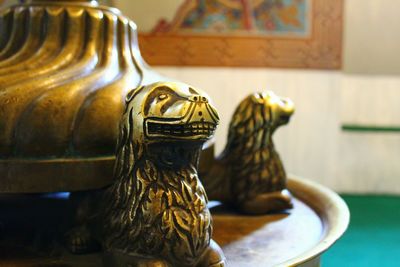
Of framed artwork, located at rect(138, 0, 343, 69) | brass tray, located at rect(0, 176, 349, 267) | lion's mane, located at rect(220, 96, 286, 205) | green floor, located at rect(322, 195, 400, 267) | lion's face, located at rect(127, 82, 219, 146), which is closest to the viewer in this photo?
lion's face, located at rect(127, 82, 219, 146)

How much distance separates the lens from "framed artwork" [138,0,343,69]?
1864 millimetres

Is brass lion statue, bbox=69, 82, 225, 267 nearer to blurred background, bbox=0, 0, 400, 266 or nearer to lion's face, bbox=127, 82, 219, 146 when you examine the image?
lion's face, bbox=127, 82, 219, 146

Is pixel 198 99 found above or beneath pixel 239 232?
above

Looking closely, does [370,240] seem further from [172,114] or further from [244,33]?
[172,114]

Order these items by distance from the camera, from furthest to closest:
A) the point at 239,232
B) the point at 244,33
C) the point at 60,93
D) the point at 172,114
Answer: the point at 244,33 → the point at 239,232 → the point at 60,93 → the point at 172,114

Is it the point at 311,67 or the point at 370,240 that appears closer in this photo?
the point at 370,240

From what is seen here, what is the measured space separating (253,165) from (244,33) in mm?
1175

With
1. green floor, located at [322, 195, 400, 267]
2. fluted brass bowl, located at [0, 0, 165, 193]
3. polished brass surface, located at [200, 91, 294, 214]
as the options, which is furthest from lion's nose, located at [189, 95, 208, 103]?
green floor, located at [322, 195, 400, 267]

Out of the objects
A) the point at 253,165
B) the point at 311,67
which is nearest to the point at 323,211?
the point at 253,165

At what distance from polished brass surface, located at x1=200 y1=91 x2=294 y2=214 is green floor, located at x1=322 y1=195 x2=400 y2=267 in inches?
24.8

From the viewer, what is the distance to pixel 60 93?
59 centimetres

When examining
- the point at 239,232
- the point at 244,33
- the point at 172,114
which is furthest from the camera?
the point at 244,33

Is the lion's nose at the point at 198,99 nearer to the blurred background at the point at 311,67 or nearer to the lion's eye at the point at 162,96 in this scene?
the lion's eye at the point at 162,96

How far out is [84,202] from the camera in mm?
629
